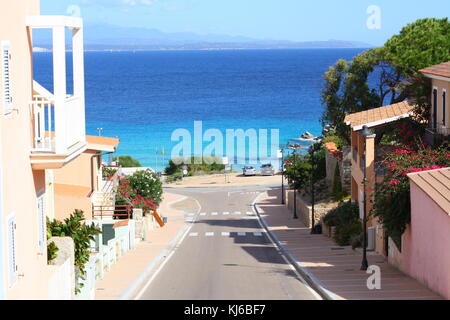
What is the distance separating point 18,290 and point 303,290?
12705 mm

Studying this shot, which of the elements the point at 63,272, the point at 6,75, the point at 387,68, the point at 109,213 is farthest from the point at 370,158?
the point at 6,75

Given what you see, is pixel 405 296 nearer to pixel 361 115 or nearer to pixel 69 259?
pixel 69 259

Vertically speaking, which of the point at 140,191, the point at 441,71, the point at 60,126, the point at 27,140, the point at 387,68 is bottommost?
the point at 140,191

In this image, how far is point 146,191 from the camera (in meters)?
51.6

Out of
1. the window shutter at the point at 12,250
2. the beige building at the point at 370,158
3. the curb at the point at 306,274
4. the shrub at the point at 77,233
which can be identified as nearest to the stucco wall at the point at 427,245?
the curb at the point at 306,274

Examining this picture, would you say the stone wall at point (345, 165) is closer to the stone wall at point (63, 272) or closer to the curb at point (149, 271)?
the curb at point (149, 271)

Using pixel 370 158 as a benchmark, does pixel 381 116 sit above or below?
above

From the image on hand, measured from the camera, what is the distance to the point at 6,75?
40.9ft

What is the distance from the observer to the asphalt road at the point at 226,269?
23.4 meters

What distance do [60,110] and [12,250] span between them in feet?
8.02

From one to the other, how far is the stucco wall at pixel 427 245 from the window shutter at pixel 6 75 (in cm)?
1171

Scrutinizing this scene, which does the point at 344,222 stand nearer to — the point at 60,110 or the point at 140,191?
the point at 140,191
